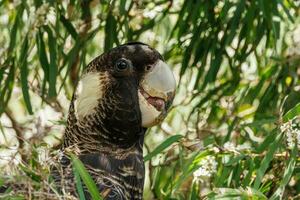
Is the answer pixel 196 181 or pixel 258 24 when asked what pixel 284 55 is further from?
pixel 196 181

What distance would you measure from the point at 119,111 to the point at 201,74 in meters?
0.67

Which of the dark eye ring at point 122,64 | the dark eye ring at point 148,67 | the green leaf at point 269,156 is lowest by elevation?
the green leaf at point 269,156

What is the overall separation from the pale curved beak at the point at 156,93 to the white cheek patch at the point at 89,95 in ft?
0.41

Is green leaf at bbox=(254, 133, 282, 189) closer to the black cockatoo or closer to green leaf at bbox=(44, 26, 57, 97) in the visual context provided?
the black cockatoo

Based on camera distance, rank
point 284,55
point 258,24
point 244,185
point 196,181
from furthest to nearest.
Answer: point 284,55 → point 258,24 → point 196,181 → point 244,185

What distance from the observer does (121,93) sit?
2.55m

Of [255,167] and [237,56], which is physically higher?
[237,56]

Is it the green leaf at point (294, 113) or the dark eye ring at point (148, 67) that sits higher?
the dark eye ring at point (148, 67)

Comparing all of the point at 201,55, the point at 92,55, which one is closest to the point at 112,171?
the point at 201,55

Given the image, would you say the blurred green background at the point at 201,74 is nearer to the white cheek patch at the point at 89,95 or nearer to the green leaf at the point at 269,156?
the green leaf at the point at 269,156

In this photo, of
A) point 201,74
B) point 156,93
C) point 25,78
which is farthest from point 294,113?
point 25,78

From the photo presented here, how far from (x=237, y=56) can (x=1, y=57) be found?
79cm

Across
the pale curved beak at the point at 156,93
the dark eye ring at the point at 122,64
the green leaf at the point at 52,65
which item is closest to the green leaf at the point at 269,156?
the pale curved beak at the point at 156,93

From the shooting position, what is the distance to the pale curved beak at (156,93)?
8.11 ft
